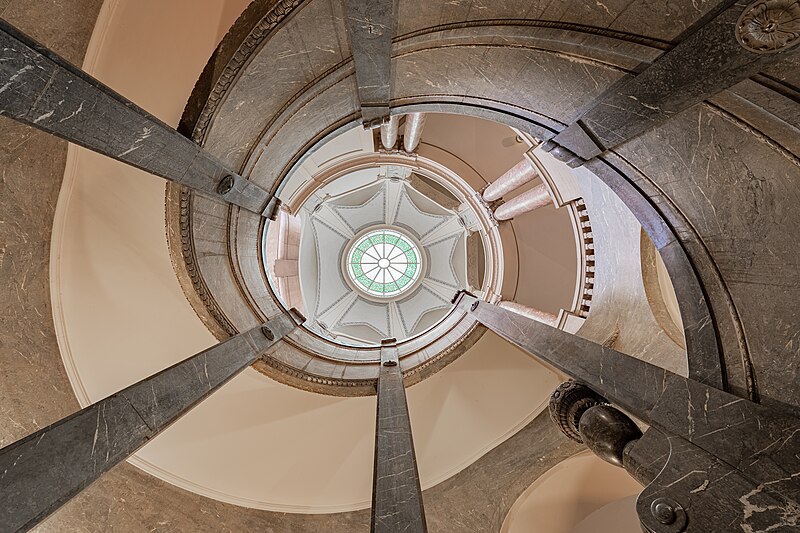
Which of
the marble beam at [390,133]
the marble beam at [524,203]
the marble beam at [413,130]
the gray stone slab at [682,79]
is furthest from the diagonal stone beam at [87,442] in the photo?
the marble beam at [524,203]

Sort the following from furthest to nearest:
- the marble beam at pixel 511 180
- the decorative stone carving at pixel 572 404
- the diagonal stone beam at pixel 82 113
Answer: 1. the marble beam at pixel 511 180
2. the decorative stone carving at pixel 572 404
3. the diagonal stone beam at pixel 82 113

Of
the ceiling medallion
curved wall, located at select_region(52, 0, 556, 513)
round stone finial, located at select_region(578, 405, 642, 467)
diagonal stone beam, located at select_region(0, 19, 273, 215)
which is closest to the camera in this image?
the ceiling medallion

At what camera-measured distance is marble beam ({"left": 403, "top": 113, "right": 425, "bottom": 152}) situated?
27.2 ft

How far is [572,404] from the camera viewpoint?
13.8 ft

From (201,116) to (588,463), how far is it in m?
7.40

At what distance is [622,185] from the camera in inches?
143

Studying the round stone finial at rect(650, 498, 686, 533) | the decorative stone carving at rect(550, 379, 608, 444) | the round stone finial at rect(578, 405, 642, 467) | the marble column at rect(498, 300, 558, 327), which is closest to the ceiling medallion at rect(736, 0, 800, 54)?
the round stone finial at rect(650, 498, 686, 533)

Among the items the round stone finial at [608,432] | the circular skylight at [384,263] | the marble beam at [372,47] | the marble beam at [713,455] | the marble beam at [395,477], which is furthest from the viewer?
the circular skylight at [384,263]

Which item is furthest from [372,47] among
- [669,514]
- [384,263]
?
[384,263]

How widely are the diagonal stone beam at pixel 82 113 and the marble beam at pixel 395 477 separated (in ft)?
9.41

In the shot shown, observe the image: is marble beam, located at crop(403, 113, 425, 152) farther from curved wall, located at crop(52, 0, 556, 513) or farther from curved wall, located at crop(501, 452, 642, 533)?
curved wall, located at crop(501, 452, 642, 533)

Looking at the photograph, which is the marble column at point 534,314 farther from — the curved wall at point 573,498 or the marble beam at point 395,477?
the marble beam at point 395,477

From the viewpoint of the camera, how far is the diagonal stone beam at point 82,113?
2.01 meters

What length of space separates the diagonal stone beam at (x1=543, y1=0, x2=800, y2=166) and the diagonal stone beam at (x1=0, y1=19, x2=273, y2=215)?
3251 mm
